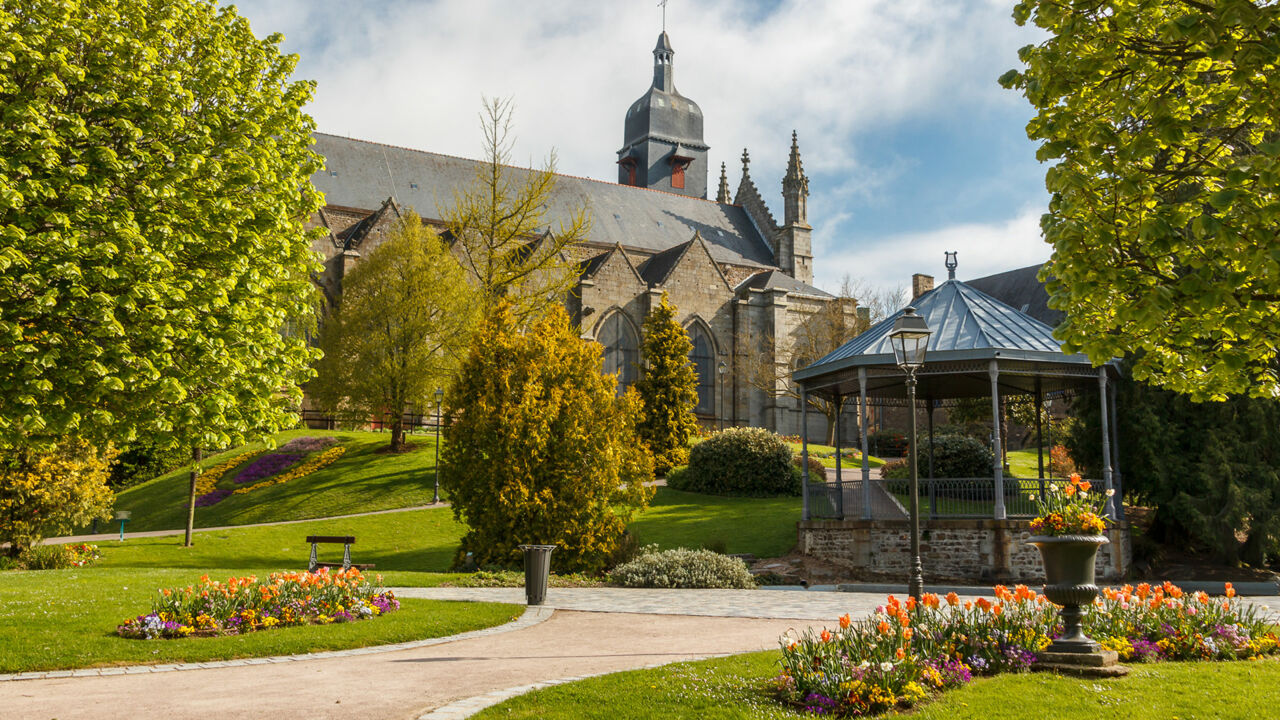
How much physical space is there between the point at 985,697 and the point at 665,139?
54498 mm

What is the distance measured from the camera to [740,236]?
52.4 meters

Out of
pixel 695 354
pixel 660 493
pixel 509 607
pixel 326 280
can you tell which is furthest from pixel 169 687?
pixel 695 354

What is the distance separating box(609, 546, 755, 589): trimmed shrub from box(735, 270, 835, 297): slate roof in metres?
29.7

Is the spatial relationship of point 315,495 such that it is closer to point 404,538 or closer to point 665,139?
point 404,538

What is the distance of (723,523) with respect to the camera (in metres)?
22.2

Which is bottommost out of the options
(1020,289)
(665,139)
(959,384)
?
(959,384)

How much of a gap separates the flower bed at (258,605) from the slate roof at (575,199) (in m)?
30.3

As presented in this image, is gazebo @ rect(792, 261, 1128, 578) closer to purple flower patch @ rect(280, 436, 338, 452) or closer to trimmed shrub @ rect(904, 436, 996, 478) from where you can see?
trimmed shrub @ rect(904, 436, 996, 478)

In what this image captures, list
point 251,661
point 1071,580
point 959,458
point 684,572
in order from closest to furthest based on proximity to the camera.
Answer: point 1071,580
point 251,661
point 684,572
point 959,458

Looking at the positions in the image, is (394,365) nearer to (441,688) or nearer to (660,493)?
(660,493)

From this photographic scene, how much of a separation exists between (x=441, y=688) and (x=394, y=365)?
25553 millimetres

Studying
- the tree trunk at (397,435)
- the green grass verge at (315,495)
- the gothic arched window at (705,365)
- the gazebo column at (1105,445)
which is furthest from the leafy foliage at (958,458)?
the gothic arched window at (705,365)

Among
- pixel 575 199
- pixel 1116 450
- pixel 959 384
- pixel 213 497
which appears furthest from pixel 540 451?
pixel 575 199

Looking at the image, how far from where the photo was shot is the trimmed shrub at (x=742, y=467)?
87.5 ft
